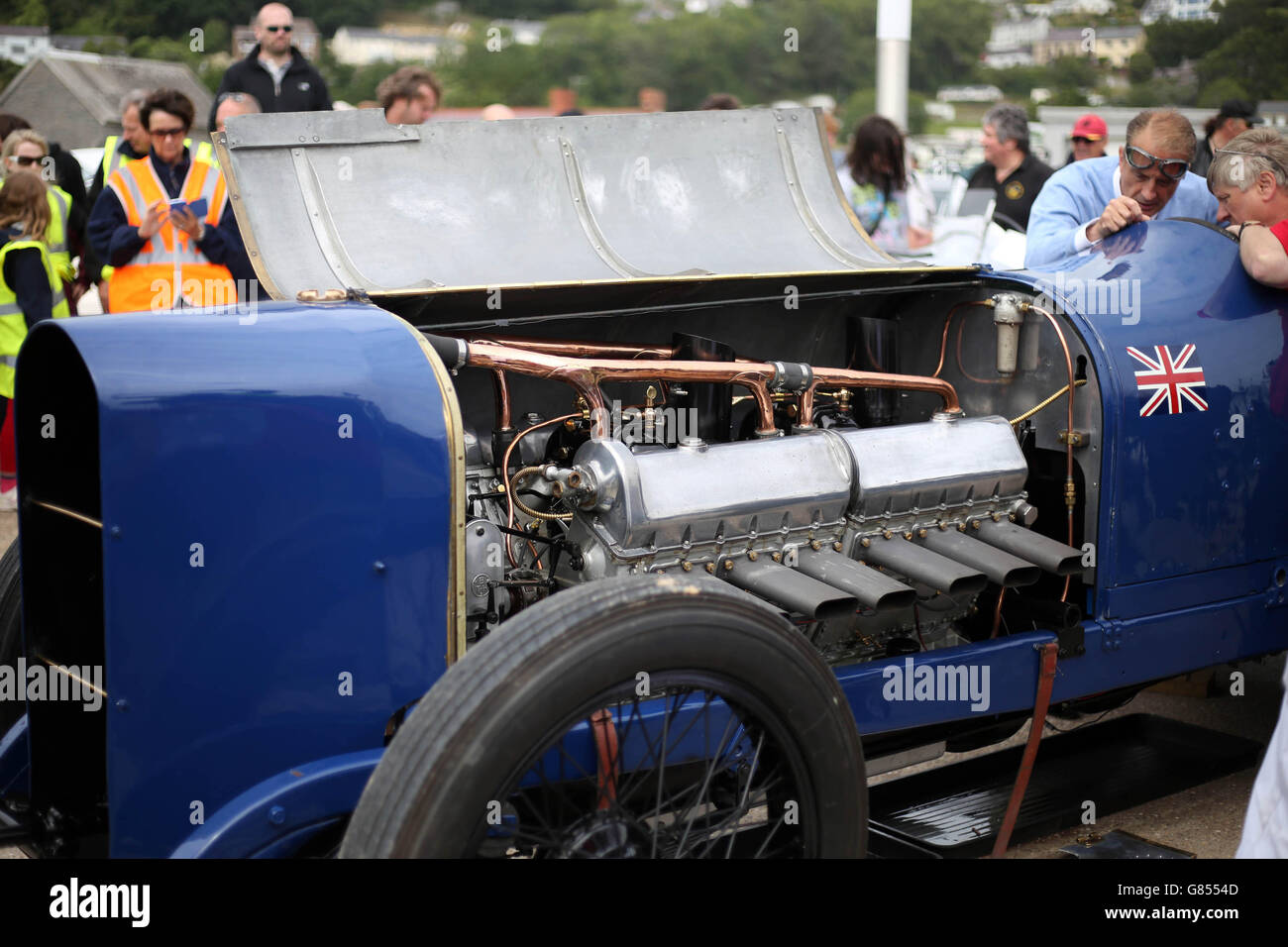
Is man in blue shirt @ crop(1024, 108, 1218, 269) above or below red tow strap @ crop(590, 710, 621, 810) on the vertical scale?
above

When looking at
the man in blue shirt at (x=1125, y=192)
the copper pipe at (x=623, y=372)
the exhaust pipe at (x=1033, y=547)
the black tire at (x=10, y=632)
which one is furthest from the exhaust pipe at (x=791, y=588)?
the black tire at (x=10, y=632)

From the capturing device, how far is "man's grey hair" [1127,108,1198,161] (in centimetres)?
392

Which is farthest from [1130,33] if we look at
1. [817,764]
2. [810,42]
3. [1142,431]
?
[810,42]

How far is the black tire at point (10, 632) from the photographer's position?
3.14 m

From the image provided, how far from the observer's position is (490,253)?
3.20 m

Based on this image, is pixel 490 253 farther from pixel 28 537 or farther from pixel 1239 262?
pixel 1239 262

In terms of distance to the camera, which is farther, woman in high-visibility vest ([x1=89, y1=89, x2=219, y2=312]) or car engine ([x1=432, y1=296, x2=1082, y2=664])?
woman in high-visibility vest ([x1=89, y1=89, x2=219, y2=312])

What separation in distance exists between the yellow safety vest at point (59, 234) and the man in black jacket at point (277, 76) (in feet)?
4.42

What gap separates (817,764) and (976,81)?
15263 mm

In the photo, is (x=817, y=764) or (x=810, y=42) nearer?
(x=817, y=764)

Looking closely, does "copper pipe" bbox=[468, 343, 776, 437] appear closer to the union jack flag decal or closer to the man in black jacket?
the union jack flag decal

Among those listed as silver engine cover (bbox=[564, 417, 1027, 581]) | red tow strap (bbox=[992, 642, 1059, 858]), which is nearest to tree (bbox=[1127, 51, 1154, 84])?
silver engine cover (bbox=[564, 417, 1027, 581])

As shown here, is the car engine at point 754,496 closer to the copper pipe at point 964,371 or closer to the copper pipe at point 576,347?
the copper pipe at point 576,347

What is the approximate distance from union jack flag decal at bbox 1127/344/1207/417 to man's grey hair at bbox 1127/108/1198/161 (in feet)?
2.72
